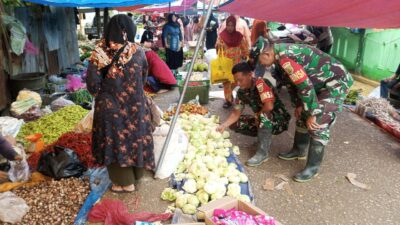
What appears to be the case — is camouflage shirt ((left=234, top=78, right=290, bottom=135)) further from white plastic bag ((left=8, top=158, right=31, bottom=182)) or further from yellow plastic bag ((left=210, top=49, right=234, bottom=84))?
white plastic bag ((left=8, top=158, right=31, bottom=182))

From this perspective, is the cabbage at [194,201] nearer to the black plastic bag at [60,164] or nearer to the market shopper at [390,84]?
the black plastic bag at [60,164]

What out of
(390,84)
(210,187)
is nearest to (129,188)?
(210,187)

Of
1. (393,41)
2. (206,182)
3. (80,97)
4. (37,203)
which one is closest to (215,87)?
(80,97)

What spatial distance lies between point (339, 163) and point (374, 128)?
1.70 meters

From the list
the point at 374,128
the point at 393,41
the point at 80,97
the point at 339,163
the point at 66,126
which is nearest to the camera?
the point at 339,163

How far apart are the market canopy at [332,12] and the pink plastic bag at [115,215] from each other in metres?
2.73

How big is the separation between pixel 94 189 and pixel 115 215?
24.0 inches

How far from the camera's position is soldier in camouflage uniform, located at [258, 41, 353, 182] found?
11.1ft

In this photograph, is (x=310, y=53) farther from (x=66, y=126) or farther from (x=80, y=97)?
(x=80, y=97)

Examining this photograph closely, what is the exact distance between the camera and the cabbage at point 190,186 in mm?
3281

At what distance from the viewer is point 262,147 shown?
4148mm

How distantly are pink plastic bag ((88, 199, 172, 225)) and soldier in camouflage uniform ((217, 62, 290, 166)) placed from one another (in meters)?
1.42

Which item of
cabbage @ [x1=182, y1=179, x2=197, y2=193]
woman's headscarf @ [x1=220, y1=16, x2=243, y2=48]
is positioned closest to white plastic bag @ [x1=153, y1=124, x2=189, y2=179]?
cabbage @ [x1=182, y1=179, x2=197, y2=193]

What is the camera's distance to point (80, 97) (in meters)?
6.34
